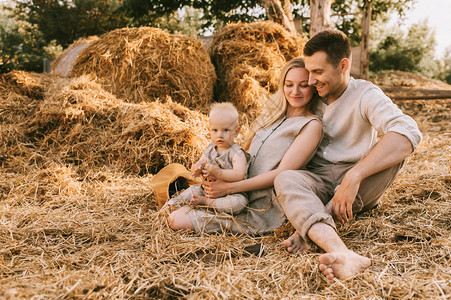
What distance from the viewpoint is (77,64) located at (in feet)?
15.2

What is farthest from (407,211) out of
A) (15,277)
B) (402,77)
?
(402,77)

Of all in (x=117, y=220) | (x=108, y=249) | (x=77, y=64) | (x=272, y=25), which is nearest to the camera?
(x=108, y=249)

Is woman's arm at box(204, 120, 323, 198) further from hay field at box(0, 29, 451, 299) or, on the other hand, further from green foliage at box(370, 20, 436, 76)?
green foliage at box(370, 20, 436, 76)

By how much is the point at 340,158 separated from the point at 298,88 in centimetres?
52

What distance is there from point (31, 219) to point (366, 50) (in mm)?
7307

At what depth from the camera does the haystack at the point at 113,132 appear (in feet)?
11.3

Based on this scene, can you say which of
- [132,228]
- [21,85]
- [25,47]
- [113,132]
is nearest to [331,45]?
[132,228]

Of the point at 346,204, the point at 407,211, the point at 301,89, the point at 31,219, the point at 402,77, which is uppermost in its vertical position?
the point at 301,89

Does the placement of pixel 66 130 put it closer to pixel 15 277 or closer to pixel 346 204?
pixel 15 277

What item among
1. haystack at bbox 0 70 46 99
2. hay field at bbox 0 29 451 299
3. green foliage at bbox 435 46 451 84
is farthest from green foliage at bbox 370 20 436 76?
haystack at bbox 0 70 46 99

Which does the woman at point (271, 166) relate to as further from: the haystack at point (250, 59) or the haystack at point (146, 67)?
the haystack at point (146, 67)

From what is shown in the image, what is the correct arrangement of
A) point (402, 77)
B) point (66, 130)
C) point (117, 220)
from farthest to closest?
point (402, 77) < point (66, 130) < point (117, 220)

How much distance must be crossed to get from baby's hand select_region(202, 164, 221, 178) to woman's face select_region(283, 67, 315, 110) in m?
0.66

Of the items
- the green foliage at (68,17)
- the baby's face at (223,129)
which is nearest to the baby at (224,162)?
the baby's face at (223,129)
